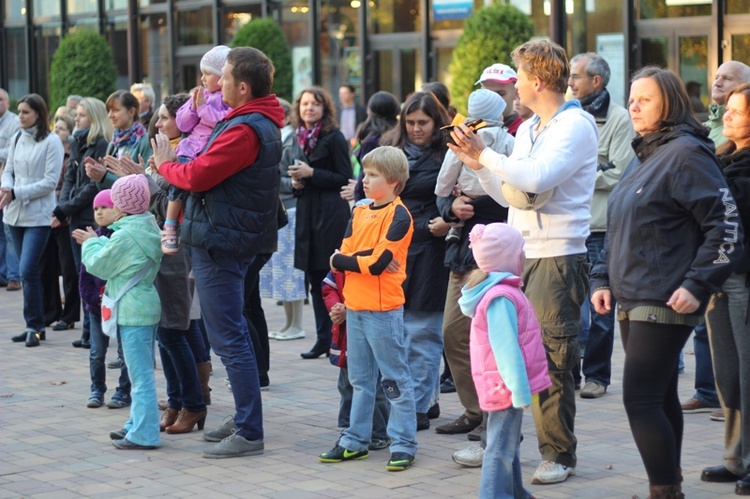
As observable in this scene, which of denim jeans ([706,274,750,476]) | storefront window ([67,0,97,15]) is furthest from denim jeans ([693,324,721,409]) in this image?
storefront window ([67,0,97,15])

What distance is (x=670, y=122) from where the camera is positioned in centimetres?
517

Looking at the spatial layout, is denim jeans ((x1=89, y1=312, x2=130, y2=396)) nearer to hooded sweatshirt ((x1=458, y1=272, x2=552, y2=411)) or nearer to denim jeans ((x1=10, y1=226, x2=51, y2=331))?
denim jeans ((x1=10, y1=226, x2=51, y2=331))

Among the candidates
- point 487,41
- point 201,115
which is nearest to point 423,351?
point 201,115

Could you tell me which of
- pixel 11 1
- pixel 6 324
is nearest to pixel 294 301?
pixel 6 324

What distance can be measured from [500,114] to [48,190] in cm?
564

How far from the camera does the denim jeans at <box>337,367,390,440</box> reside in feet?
21.3

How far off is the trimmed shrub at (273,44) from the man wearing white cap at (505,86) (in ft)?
51.6

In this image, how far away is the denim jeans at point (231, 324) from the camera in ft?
20.7

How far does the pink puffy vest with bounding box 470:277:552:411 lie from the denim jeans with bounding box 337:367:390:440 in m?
1.48

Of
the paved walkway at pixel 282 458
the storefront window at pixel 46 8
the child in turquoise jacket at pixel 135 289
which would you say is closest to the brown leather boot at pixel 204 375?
the paved walkway at pixel 282 458

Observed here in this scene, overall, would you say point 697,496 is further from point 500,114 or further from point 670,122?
point 500,114

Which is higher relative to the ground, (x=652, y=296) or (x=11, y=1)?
(x=11, y=1)

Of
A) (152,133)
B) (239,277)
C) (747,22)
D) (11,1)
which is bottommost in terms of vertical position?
(239,277)

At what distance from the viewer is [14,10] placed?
3192 centimetres
